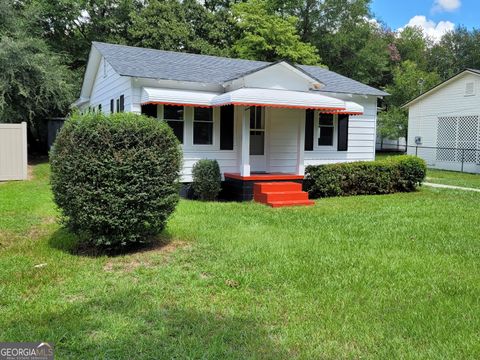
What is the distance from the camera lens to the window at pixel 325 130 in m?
13.4

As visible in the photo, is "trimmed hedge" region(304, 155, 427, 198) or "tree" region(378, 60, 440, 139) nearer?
"trimmed hedge" region(304, 155, 427, 198)

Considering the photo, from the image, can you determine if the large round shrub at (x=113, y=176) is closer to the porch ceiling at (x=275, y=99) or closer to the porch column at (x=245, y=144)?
the porch ceiling at (x=275, y=99)

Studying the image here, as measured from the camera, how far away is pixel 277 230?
7047 mm

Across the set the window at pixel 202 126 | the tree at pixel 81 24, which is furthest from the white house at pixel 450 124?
the tree at pixel 81 24

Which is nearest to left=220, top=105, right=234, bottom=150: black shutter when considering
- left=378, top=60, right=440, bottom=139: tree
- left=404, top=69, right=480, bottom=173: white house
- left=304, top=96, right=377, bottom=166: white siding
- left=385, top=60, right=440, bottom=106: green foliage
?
left=304, top=96, right=377, bottom=166: white siding

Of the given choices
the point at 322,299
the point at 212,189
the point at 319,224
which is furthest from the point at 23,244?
the point at 212,189

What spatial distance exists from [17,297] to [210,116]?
8.30 m

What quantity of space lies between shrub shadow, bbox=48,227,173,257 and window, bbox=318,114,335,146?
822 centimetres

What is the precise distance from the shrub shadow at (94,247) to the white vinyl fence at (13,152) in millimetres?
7344

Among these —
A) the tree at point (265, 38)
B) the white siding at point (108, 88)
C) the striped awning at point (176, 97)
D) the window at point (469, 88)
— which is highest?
the tree at point (265, 38)

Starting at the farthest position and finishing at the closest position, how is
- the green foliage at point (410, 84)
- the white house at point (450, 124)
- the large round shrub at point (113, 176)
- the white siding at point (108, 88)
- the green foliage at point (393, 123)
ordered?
the green foliage at point (410, 84) → the green foliage at point (393, 123) → the white house at point (450, 124) → the white siding at point (108, 88) → the large round shrub at point (113, 176)

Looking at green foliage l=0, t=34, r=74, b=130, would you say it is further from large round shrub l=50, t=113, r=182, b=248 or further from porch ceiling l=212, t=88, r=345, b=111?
large round shrub l=50, t=113, r=182, b=248

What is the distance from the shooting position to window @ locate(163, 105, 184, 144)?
36.7 feet

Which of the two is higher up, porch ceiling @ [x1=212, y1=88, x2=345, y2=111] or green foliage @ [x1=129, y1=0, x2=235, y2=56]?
green foliage @ [x1=129, y1=0, x2=235, y2=56]
